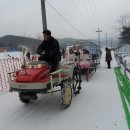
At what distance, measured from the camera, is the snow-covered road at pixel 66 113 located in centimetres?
648

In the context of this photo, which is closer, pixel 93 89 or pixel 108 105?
pixel 108 105

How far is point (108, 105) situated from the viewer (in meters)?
8.08

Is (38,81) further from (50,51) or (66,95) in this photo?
(50,51)

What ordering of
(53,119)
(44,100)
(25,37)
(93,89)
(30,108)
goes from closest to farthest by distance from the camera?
(53,119) → (30,108) → (44,100) → (93,89) → (25,37)

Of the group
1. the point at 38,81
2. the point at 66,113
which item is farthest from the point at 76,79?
the point at 38,81

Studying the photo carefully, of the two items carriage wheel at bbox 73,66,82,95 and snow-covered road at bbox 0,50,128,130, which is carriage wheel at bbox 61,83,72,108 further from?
carriage wheel at bbox 73,66,82,95

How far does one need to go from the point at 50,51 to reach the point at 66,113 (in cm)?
198

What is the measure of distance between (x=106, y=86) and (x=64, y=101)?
424 centimetres

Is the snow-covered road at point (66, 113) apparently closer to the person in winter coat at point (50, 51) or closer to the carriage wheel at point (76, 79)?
the carriage wheel at point (76, 79)

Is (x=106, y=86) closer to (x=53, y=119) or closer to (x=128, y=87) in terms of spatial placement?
(x=128, y=87)

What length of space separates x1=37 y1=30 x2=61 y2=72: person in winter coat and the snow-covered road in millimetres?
1348

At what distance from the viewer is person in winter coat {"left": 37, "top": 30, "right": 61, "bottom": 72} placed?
8064 millimetres

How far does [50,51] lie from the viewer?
319 inches

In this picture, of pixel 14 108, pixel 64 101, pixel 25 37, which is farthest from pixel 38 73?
pixel 25 37
